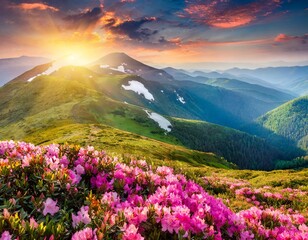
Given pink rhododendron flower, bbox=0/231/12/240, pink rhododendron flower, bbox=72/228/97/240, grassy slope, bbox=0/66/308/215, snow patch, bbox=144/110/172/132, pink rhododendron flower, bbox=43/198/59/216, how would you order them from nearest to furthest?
pink rhododendron flower, bbox=0/231/12/240, pink rhododendron flower, bbox=72/228/97/240, pink rhododendron flower, bbox=43/198/59/216, grassy slope, bbox=0/66/308/215, snow patch, bbox=144/110/172/132

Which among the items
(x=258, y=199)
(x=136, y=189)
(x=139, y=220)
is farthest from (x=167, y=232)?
(x=258, y=199)

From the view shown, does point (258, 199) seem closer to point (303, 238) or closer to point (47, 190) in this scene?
point (303, 238)

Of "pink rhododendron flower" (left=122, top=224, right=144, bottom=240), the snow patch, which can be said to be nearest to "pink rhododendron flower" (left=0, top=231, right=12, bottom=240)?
"pink rhododendron flower" (left=122, top=224, right=144, bottom=240)

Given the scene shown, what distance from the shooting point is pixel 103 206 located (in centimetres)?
594

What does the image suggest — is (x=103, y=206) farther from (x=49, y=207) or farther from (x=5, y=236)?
(x=5, y=236)

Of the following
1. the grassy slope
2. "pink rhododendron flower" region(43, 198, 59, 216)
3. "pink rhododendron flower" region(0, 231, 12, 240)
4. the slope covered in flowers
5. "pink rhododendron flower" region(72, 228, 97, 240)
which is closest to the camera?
"pink rhododendron flower" region(0, 231, 12, 240)

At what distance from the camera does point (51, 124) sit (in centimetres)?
10931

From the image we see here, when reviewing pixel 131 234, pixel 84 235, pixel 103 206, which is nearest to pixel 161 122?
pixel 103 206

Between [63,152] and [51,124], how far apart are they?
107m

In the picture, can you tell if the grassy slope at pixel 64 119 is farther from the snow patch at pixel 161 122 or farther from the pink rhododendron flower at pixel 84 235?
the pink rhododendron flower at pixel 84 235

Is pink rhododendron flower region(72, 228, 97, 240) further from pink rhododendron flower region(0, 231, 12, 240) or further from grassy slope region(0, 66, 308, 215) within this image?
grassy slope region(0, 66, 308, 215)

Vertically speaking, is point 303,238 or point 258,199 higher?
point 303,238

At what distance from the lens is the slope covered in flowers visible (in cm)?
488

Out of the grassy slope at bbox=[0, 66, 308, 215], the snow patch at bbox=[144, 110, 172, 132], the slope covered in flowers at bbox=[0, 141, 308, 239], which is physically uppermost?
the slope covered in flowers at bbox=[0, 141, 308, 239]
